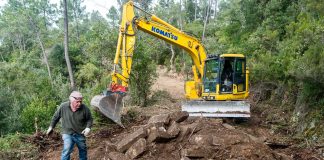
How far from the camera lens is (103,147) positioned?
7.93 metres

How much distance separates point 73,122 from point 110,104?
2820 millimetres

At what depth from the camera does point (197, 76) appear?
12.1m

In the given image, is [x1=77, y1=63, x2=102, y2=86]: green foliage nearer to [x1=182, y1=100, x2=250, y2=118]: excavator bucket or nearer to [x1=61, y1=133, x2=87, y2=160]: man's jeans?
[x1=182, y1=100, x2=250, y2=118]: excavator bucket

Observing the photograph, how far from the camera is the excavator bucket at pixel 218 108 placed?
1002cm

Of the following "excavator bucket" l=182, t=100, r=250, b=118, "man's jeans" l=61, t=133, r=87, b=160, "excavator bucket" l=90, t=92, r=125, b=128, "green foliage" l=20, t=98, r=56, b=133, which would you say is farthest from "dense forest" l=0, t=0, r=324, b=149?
"man's jeans" l=61, t=133, r=87, b=160

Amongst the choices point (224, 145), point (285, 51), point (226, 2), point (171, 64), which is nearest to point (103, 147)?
point (224, 145)

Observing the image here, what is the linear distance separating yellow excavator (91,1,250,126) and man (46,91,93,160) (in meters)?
2.45

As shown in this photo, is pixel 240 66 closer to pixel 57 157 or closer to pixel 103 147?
pixel 103 147

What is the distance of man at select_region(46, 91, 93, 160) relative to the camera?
618 cm

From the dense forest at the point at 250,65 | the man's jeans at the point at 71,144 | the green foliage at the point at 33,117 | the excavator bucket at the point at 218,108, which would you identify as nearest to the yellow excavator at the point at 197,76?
the excavator bucket at the point at 218,108

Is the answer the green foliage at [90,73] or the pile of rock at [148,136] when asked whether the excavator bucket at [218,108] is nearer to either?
the pile of rock at [148,136]

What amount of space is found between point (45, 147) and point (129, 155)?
294 centimetres

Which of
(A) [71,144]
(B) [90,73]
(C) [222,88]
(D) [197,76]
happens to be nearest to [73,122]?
(A) [71,144]

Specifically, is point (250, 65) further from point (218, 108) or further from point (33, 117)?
point (33, 117)
